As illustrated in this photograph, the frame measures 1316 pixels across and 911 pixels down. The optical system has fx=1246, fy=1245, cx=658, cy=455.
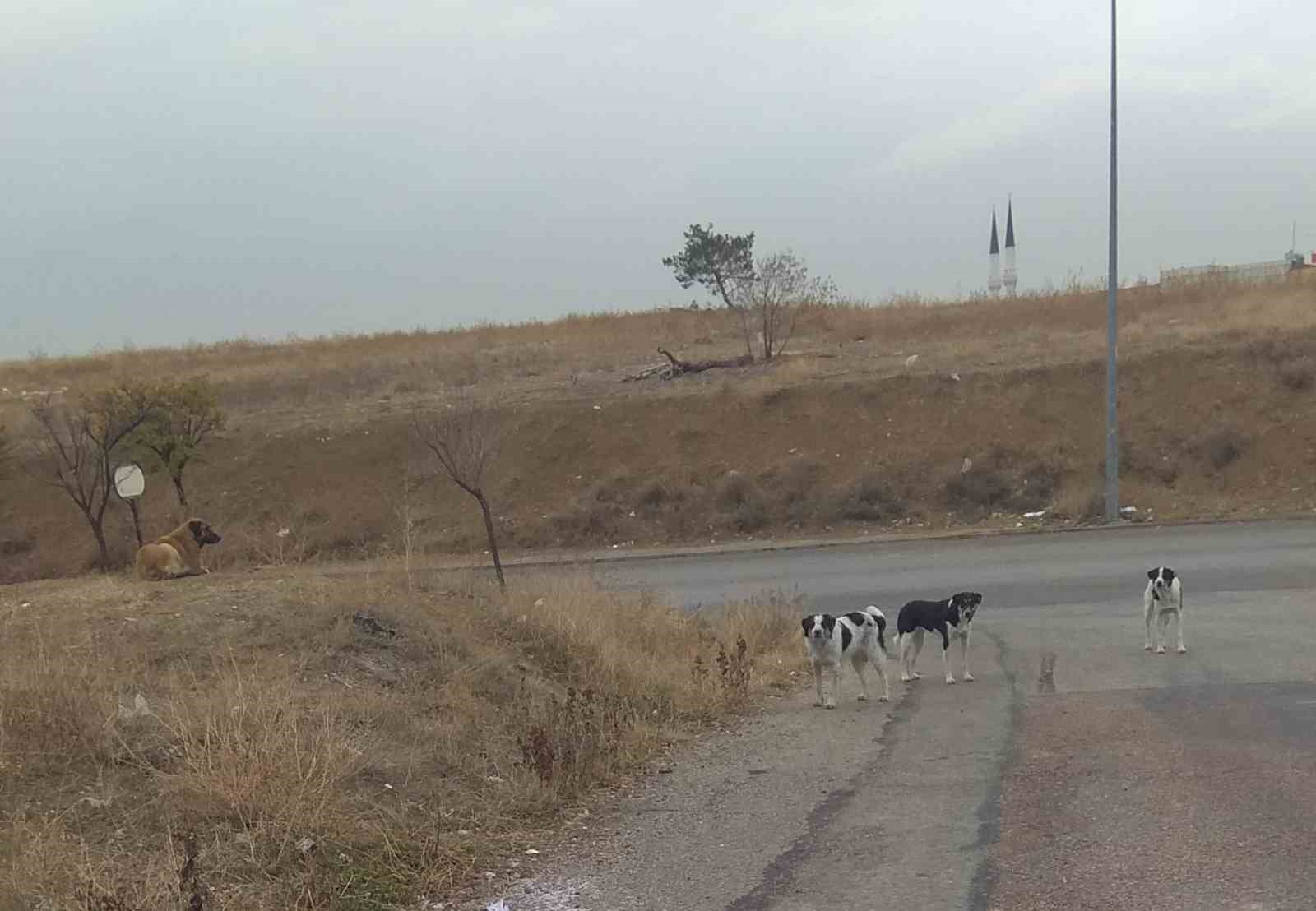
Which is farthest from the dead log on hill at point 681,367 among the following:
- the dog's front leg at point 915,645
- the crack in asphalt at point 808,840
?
the crack in asphalt at point 808,840

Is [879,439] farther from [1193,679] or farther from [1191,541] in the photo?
[1193,679]

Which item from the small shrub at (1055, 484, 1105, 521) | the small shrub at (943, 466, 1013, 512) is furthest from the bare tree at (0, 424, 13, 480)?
the small shrub at (1055, 484, 1105, 521)

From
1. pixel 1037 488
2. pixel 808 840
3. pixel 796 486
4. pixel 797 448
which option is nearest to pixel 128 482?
pixel 808 840

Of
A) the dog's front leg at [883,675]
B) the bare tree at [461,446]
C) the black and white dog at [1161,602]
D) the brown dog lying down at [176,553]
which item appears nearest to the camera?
the dog's front leg at [883,675]

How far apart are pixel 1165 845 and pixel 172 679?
576 centimetres

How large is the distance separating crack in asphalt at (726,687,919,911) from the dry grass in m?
1.35

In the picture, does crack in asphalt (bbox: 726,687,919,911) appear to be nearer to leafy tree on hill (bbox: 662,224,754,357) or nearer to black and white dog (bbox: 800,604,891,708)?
black and white dog (bbox: 800,604,891,708)

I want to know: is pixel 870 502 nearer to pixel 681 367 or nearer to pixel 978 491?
pixel 978 491

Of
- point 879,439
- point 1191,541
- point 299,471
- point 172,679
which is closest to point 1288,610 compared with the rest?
point 1191,541

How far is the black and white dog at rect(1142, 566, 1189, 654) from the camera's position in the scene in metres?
11.9

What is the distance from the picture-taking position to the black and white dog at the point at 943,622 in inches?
448

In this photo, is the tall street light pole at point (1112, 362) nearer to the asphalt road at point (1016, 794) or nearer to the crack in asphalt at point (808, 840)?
the asphalt road at point (1016, 794)

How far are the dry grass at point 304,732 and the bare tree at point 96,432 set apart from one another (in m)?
11.8

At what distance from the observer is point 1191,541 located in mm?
21125
